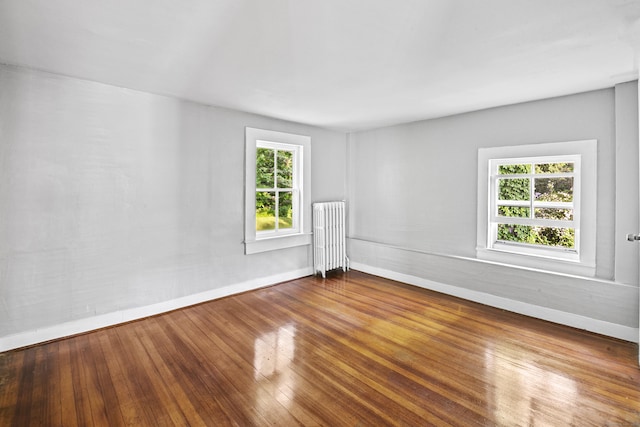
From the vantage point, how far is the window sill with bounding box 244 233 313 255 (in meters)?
4.10

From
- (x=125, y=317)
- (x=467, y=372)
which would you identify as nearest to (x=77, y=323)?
(x=125, y=317)

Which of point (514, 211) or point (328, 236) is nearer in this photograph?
point (514, 211)

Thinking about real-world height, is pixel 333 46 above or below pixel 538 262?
above

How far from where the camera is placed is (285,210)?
4668 millimetres

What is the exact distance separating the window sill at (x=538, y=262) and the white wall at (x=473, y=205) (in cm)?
10

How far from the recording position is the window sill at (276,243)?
4096 mm

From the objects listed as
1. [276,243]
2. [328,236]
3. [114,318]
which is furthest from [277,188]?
[114,318]

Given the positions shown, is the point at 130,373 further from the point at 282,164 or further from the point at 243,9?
the point at 282,164

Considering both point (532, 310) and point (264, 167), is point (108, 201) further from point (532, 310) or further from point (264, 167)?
point (532, 310)

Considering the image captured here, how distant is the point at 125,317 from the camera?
10.3 ft

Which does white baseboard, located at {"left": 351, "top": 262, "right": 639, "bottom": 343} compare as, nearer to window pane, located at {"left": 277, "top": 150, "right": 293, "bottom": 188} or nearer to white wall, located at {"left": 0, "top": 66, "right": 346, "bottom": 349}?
window pane, located at {"left": 277, "top": 150, "right": 293, "bottom": 188}

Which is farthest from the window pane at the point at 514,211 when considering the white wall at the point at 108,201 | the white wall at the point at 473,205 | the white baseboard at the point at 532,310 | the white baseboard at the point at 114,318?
the white wall at the point at 108,201

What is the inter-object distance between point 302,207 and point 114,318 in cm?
270

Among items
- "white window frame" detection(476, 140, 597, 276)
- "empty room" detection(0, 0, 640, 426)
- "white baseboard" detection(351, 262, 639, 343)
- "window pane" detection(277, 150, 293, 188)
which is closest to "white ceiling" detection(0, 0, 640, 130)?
"empty room" detection(0, 0, 640, 426)
